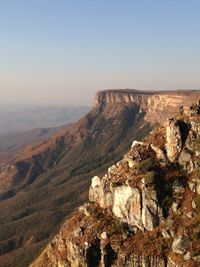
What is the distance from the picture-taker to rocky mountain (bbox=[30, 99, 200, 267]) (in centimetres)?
8688

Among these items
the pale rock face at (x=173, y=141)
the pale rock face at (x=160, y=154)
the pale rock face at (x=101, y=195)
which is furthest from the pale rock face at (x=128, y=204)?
the pale rock face at (x=173, y=141)

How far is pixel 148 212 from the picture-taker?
9094 cm

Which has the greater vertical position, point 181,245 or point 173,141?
point 173,141

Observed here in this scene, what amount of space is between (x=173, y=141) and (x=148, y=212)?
1621 cm

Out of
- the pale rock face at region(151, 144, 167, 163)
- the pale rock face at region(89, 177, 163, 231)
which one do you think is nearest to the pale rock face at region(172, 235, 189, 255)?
the pale rock face at region(89, 177, 163, 231)

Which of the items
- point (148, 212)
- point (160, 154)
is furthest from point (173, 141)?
point (148, 212)

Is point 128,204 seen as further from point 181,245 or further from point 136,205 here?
point 181,245

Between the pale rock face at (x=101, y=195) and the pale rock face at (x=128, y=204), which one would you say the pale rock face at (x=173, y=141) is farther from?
the pale rock face at (x=101, y=195)

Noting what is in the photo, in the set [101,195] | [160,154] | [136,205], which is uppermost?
[160,154]

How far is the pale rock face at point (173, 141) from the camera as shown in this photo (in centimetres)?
9825

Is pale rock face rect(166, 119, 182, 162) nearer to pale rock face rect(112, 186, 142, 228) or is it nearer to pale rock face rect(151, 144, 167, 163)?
pale rock face rect(151, 144, 167, 163)

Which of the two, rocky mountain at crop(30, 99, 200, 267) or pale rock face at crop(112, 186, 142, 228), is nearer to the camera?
rocky mountain at crop(30, 99, 200, 267)

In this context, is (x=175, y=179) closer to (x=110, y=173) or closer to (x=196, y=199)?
(x=196, y=199)


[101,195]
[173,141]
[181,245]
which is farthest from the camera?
[101,195]
